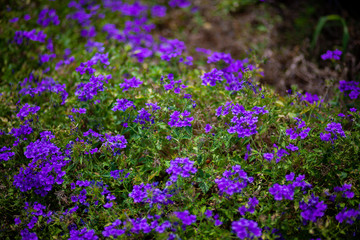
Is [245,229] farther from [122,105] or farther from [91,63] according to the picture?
[91,63]

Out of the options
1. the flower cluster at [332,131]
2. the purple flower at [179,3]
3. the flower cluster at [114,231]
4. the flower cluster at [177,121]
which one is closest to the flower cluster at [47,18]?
the purple flower at [179,3]

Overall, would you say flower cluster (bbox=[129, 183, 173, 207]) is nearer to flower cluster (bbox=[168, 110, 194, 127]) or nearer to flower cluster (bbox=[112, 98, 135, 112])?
flower cluster (bbox=[168, 110, 194, 127])


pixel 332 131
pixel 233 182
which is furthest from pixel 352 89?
pixel 233 182

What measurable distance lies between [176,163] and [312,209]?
1032mm

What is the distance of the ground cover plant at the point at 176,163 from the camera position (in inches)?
90.7

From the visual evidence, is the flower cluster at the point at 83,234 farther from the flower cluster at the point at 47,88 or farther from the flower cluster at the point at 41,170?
the flower cluster at the point at 47,88

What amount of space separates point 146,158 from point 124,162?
202 millimetres

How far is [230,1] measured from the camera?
592cm

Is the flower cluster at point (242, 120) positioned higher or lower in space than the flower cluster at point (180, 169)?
higher

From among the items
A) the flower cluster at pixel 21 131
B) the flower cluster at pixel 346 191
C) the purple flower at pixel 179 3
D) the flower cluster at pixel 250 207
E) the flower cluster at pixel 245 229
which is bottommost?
the flower cluster at pixel 21 131

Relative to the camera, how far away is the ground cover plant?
2305mm

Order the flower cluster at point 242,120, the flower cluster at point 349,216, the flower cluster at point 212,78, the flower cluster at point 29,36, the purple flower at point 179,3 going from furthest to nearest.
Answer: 1. the purple flower at point 179,3
2. the flower cluster at point 29,36
3. the flower cluster at point 212,78
4. the flower cluster at point 242,120
5. the flower cluster at point 349,216

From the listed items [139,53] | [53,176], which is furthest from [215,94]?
[53,176]

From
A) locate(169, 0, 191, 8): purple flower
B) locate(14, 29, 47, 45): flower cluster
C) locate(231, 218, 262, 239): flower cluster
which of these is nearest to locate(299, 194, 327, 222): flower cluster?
locate(231, 218, 262, 239): flower cluster
